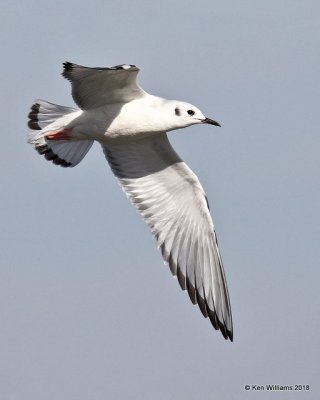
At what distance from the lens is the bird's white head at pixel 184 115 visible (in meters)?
12.1

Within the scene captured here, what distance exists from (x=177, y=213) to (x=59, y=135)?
2033 millimetres

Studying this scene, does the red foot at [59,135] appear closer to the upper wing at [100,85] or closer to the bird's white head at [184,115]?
the upper wing at [100,85]

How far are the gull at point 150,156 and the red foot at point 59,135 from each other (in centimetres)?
1

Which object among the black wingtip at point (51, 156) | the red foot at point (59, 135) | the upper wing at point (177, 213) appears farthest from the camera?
the black wingtip at point (51, 156)

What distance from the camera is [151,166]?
13633 millimetres

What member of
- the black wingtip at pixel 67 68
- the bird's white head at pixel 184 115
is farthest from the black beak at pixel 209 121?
the black wingtip at pixel 67 68

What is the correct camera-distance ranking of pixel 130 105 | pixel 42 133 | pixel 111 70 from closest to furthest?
pixel 111 70 → pixel 130 105 → pixel 42 133

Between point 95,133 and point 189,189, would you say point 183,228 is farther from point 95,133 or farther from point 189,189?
point 95,133

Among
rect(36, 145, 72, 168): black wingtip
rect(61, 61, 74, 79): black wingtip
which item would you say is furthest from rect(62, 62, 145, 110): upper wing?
rect(36, 145, 72, 168): black wingtip

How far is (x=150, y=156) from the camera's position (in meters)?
13.5

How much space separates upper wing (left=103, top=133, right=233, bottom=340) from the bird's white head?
40.5 inches

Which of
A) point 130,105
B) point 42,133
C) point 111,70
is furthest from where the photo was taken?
point 42,133

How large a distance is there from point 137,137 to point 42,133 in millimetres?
1366

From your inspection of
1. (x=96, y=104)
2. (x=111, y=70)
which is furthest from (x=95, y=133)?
(x=111, y=70)
